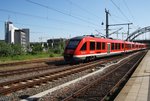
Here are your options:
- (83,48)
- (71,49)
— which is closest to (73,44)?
(71,49)

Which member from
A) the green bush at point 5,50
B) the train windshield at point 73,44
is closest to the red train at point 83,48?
the train windshield at point 73,44

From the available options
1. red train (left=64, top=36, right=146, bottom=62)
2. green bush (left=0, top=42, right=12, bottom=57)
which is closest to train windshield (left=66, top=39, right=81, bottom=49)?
red train (left=64, top=36, right=146, bottom=62)

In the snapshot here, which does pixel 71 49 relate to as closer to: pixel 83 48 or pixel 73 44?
pixel 73 44

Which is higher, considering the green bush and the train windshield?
the train windshield

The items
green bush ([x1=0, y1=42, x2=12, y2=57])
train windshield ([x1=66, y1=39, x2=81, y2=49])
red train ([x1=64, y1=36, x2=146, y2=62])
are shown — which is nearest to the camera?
red train ([x1=64, y1=36, x2=146, y2=62])

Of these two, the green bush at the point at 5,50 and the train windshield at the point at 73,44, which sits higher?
the train windshield at the point at 73,44

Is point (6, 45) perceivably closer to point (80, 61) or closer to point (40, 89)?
point (80, 61)

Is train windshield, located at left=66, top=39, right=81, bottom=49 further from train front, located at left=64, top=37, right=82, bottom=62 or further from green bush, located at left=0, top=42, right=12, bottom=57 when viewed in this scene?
green bush, located at left=0, top=42, right=12, bottom=57

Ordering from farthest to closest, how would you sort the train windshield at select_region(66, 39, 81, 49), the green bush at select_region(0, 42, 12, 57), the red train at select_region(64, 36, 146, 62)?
1. the green bush at select_region(0, 42, 12, 57)
2. the train windshield at select_region(66, 39, 81, 49)
3. the red train at select_region(64, 36, 146, 62)

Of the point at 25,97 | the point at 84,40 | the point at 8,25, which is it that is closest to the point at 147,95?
the point at 25,97

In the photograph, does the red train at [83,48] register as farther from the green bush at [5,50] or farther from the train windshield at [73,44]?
the green bush at [5,50]

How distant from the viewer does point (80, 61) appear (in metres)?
26.5

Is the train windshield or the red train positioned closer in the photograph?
the red train

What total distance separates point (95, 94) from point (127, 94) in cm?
168
